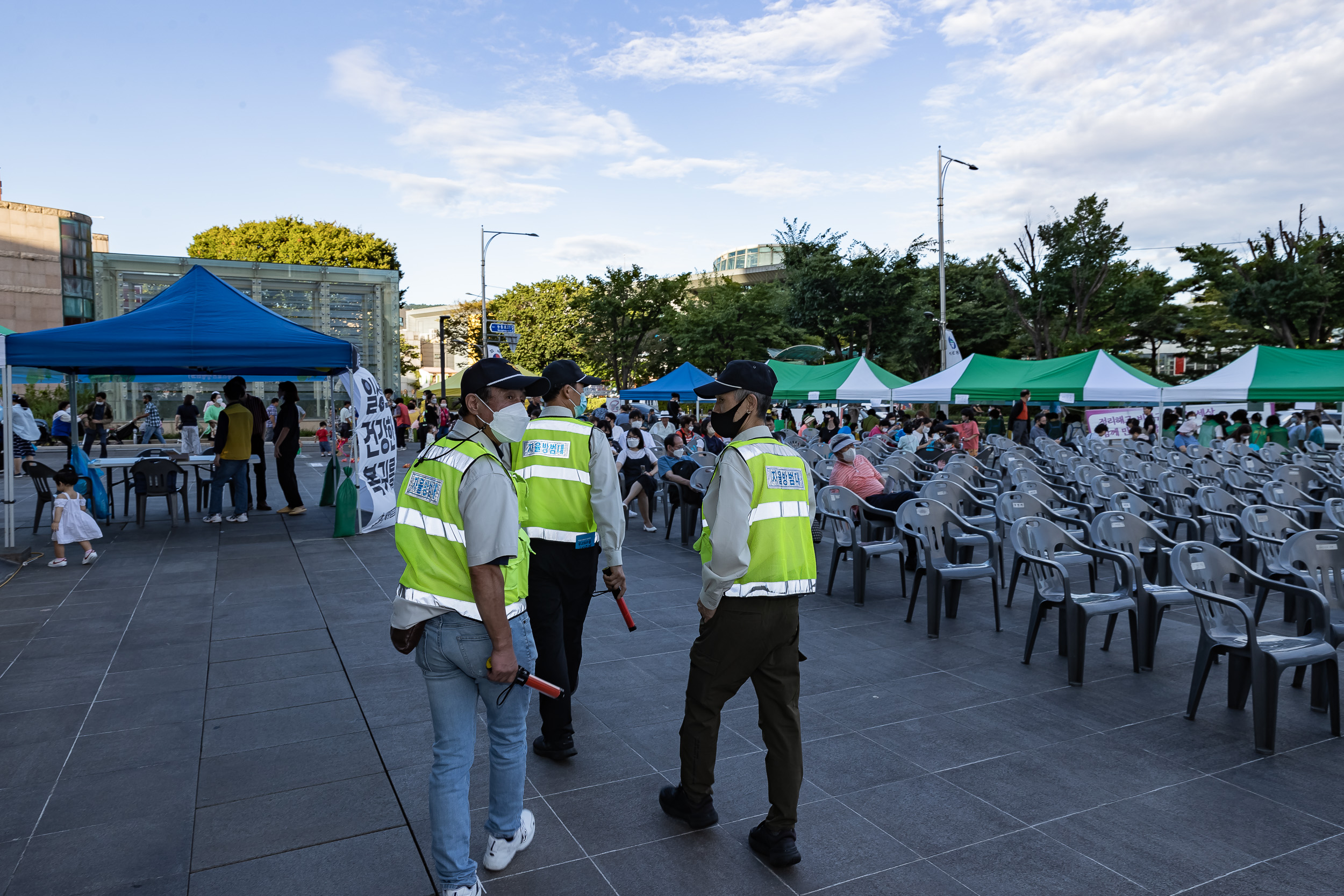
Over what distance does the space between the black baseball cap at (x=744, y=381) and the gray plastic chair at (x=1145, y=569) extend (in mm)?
3442

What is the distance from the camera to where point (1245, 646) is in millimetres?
4375

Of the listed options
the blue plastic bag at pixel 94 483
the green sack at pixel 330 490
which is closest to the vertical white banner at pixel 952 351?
the green sack at pixel 330 490

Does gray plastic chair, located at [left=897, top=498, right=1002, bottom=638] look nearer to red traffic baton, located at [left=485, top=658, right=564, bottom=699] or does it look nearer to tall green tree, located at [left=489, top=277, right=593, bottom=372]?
red traffic baton, located at [left=485, top=658, right=564, bottom=699]

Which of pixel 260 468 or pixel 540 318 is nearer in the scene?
pixel 260 468

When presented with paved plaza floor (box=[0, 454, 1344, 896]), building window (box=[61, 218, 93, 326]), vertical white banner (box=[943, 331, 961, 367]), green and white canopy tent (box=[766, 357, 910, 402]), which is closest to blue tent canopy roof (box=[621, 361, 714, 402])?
green and white canopy tent (box=[766, 357, 910, 402])

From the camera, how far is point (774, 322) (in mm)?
40719

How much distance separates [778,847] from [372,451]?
846cm

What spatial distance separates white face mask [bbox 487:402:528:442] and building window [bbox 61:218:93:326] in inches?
1768

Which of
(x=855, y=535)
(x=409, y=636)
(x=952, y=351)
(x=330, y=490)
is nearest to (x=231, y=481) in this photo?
(x=330, y=490)

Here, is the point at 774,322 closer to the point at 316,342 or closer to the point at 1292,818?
the point at 316,342

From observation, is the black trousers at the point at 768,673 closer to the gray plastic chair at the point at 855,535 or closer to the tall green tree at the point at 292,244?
the gray plastic chair at the point at 855,535

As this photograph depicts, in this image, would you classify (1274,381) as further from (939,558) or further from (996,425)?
(939,558)

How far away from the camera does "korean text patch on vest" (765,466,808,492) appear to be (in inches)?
122

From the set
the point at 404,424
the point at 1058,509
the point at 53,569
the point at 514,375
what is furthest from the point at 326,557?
the point at 404,424
